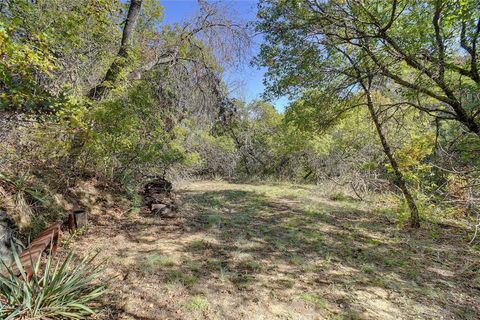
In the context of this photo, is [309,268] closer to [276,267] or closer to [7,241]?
[276,267]

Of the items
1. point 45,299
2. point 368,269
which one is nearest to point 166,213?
point 45,299

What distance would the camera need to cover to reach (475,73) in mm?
3734

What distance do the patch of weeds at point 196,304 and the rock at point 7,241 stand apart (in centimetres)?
166

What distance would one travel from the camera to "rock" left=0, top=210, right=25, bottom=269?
2.66 m

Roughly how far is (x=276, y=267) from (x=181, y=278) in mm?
1154

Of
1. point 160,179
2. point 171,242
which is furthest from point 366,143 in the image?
point 171,242

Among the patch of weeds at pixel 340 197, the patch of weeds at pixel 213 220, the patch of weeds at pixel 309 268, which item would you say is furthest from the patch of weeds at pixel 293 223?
the patch of weeds at pixel 340 197

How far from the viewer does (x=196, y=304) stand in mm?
2494

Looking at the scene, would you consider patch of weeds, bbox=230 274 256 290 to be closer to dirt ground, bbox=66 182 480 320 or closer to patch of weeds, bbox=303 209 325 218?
dirt ground, bbox=66 182 480 320

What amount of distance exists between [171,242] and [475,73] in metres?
4.74

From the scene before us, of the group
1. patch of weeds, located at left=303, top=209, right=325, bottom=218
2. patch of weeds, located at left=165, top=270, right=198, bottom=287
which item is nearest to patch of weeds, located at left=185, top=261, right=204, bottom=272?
patch of weeds, located at left=165, top=270, right=198, bottom=287

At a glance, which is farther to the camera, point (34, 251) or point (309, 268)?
point (309, 268)

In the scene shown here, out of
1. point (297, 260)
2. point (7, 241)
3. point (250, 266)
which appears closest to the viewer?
point (7, 241)

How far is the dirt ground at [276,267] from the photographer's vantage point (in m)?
2.52
